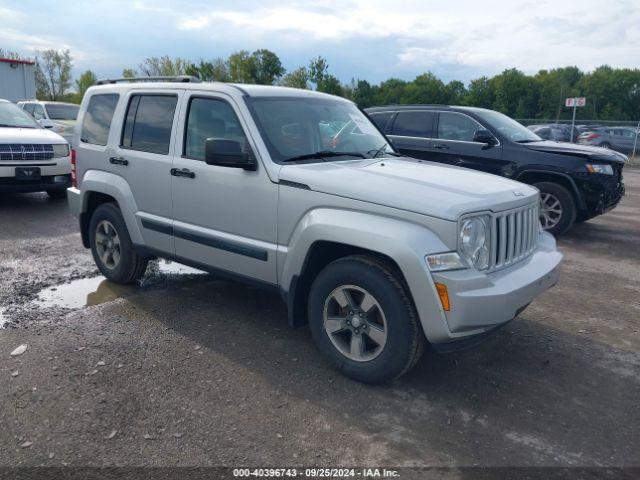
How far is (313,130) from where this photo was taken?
4.43 m

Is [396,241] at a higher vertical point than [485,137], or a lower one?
lower

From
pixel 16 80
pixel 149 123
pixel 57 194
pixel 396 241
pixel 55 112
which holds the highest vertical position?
pixel 16 80

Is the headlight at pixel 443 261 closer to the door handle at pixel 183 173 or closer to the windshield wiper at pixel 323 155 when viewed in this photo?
the windshield wiper at pixel 323 155

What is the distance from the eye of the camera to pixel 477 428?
10.4ft

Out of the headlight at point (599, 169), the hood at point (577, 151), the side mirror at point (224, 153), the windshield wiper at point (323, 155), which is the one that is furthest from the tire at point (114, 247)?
the headlight at point (599, 169)

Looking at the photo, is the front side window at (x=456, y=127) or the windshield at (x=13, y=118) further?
the windshield at (x=13, y=118)

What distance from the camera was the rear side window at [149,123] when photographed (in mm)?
4738

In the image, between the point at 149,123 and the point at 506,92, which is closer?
the point at 149,123

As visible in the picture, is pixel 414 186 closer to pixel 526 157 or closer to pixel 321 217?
pixel 321 217

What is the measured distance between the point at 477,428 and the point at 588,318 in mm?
2344

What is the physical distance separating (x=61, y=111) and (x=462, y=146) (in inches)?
495

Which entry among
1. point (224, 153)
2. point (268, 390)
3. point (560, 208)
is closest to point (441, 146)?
point (560, 208)

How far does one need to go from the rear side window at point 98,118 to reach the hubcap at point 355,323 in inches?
118

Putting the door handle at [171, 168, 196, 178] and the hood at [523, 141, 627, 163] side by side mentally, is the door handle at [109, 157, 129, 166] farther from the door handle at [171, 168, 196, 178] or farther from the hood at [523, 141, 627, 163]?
the hood at [523, 141, 627, 163]
